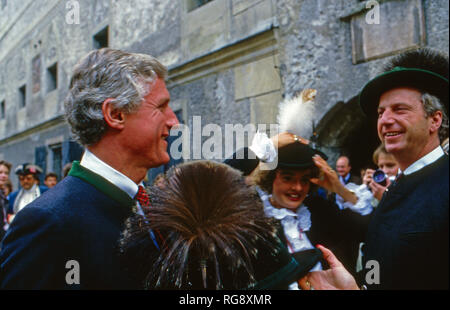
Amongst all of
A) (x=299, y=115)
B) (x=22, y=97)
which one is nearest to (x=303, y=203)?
(x=299, y=115)

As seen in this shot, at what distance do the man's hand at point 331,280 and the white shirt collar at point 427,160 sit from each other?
0.48m

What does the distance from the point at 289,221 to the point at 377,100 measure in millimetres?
736

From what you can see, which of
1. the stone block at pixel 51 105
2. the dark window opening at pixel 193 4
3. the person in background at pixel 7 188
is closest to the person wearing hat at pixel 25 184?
the person in background at pixel 7 188

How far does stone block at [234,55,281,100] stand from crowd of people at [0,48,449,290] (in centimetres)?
287

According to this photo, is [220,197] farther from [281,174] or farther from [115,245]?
[281,174]

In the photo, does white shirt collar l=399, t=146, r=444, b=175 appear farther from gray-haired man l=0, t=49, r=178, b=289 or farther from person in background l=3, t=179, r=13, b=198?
person in background l=3, t=179, r=13, b=198

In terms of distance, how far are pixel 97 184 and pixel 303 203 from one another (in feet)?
4.23

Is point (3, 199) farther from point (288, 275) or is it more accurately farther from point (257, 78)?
point (288, 275)

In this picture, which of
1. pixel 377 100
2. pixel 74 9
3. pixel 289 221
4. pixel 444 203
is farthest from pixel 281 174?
pixel 74 9

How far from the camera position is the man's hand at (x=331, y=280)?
56.5 inches

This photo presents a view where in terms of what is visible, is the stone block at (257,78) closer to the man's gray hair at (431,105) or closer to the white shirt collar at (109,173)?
the man's gray hair at (431,105)

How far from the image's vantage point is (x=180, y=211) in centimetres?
109

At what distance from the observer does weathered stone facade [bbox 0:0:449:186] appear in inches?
144

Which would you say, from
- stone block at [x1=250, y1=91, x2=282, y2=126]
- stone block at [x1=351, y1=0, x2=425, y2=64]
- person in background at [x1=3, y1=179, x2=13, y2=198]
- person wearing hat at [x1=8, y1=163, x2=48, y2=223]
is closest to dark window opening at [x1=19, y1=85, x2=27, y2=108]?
person in background at [x1=3, y1=179, x2=13, y2=198]
